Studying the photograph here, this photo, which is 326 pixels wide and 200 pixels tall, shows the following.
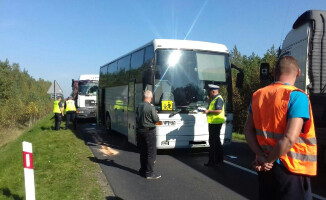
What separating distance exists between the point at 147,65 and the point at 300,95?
728cm

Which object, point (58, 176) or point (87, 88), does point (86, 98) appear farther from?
point (58, 176)

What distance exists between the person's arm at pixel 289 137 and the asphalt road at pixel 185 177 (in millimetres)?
3263

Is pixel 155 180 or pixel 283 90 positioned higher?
pixel 283 90

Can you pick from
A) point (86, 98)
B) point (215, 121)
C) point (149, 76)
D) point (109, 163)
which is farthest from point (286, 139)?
point (86, 98)

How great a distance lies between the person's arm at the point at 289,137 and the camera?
252 cm

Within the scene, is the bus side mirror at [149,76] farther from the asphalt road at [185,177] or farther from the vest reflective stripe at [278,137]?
the vest reflective stripe at [278,137]

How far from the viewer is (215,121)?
7.85m

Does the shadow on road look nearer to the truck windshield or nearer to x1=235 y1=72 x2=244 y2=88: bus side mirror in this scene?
x1=235 y1=72 x2=244 y2=88: bus side mirror

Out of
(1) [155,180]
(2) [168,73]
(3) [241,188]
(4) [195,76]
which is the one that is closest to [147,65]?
(2) [168,73]

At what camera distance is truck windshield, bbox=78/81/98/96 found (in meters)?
22.4

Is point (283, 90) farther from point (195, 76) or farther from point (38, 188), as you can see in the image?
point (195, 76)

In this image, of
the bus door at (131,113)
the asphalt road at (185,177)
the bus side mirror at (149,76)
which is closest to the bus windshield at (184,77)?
the bus side mirror at (149,76)

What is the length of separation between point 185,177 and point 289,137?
4.76 m

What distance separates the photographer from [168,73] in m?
9.09
